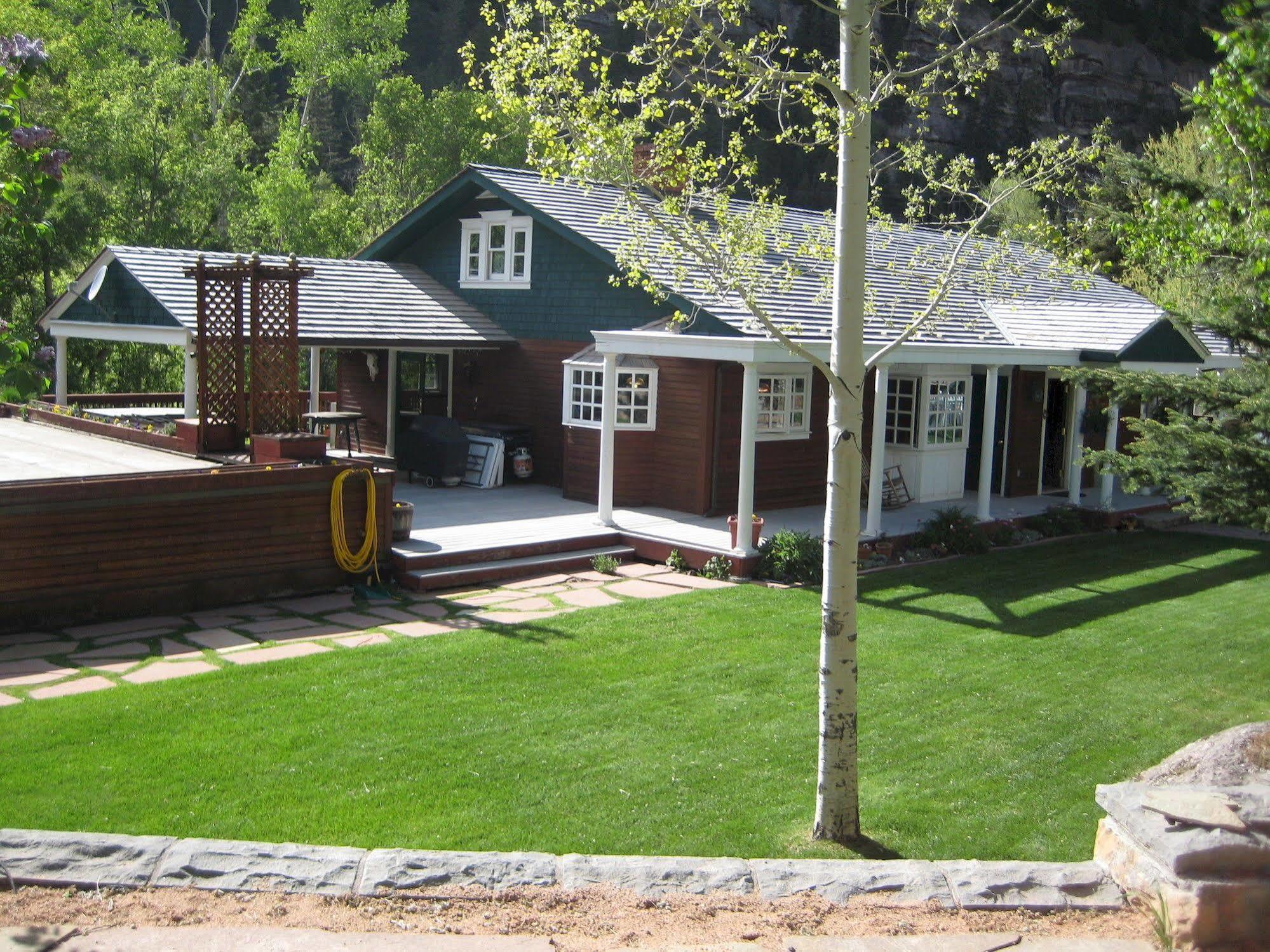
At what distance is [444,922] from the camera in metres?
4.74

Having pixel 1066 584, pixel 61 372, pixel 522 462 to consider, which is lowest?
pixel 1066 584

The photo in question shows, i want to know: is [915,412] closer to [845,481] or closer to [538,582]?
[538,582]

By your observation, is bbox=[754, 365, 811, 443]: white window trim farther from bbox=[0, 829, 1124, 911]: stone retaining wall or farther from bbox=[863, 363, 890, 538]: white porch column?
bbox=[0, 829, 1124, 911]: stone retaining wall

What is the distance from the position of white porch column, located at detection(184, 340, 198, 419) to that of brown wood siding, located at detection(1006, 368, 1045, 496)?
11.6 metres

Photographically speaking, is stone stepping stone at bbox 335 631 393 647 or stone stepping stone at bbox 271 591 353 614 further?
stone stepping stone at bbox 271 591 353 614

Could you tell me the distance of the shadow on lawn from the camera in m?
11.2

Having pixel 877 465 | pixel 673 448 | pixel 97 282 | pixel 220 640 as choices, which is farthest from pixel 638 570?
pixel 97 282

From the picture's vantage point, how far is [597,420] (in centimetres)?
1580

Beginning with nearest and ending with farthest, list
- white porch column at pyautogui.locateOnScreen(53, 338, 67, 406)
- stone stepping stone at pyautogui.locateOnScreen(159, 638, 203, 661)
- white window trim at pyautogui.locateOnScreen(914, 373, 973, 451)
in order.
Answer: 1. stone stepping stone at pyautogui.locateOnScreen(159, 638, 203, 661)
2. white window trim at pyautogui.locateOnScreen(914, 373, 973, 451)
3. white porch column at pyautogui.locateOnScreen(53, 338, 67, 406)

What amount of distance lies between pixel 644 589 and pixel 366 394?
8490 mm

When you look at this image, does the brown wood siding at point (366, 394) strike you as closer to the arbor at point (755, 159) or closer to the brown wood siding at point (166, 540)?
the brown wood siding at point (166, 540)

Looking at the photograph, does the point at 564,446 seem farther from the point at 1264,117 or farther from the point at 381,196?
the point at 381,196

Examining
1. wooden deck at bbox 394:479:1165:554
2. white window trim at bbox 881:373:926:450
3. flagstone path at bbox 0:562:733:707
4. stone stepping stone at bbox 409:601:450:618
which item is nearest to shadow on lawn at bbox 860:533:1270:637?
wooden deck at bbox 394:479:1165:554

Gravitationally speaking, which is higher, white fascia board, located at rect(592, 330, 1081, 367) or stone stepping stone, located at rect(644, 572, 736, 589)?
white fascia board, located at rect(592, 330, 1081, 367)
